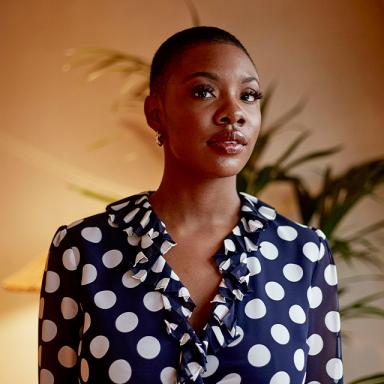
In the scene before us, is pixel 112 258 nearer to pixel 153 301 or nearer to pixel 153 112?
pixel 153 301

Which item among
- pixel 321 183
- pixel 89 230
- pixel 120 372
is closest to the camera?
pixel 120 372

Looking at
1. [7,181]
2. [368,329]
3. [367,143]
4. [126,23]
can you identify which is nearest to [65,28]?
[126,23]

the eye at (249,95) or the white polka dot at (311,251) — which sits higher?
the eye at (249,95)

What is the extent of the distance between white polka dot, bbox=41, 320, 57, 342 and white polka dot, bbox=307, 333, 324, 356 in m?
0.32

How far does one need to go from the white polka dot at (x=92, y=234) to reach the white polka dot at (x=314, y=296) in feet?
0.89

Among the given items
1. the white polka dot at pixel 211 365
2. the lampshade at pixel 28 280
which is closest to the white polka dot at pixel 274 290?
the white polka dot at pixel 211 365

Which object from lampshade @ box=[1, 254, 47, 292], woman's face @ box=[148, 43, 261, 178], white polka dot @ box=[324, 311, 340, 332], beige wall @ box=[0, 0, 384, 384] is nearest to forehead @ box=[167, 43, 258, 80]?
woman's face @ box=[148, 43, 261, 178]

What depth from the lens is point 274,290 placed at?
0.77 metres

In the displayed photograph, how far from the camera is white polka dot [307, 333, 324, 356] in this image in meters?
0.80

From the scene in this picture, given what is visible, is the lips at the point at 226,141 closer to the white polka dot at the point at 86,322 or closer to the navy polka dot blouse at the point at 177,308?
the navy polka dot blouse at the point at 177,308

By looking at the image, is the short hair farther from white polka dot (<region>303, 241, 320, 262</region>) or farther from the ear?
white polka dot (<region>303, 241, 320, 262</region>)

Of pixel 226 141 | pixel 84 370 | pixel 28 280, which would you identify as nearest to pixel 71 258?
pixel 84 370

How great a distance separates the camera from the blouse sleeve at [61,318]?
31.1 inches

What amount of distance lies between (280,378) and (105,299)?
0.72 feet
